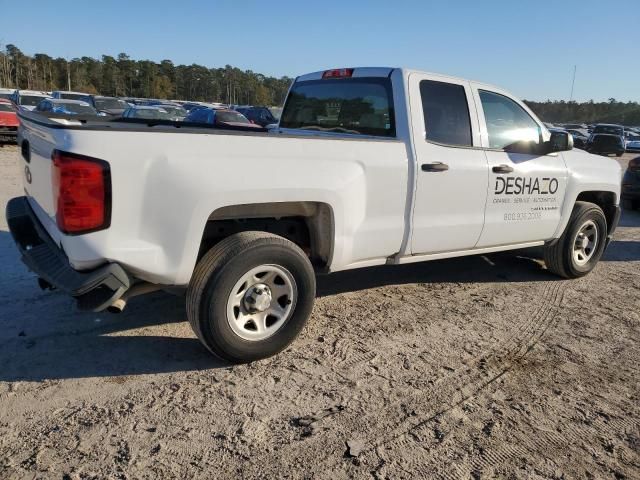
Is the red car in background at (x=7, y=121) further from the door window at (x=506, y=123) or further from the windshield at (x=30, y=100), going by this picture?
the door window at (x=506, y=123)

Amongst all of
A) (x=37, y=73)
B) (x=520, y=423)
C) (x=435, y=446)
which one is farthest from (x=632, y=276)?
(x=37, y=73)

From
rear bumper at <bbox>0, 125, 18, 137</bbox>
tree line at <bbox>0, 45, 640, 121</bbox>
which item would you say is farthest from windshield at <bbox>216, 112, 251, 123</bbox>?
tree line at <bbox>0, 45, 640, 121</bbox>

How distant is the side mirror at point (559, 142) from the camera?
4871mm

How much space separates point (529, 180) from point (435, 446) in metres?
3.08

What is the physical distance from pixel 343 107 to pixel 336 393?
261 cm

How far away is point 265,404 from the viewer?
3037mm

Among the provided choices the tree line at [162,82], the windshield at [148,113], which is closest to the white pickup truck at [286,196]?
the windshield at [148,113]

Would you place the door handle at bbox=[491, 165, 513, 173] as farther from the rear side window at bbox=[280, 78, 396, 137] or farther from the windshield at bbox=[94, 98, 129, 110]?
the windshield at bbox=[94, 98, 129, 110]

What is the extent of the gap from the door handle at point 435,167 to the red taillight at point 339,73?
1175mm

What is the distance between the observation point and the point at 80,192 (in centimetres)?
274

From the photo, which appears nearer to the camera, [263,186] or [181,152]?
[181,152]

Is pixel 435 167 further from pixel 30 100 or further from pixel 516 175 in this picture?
pixel 30 100

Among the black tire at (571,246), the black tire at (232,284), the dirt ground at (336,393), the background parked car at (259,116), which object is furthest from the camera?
the background parked car at (259,116)

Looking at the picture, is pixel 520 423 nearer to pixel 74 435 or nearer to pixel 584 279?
pixel 74 435
